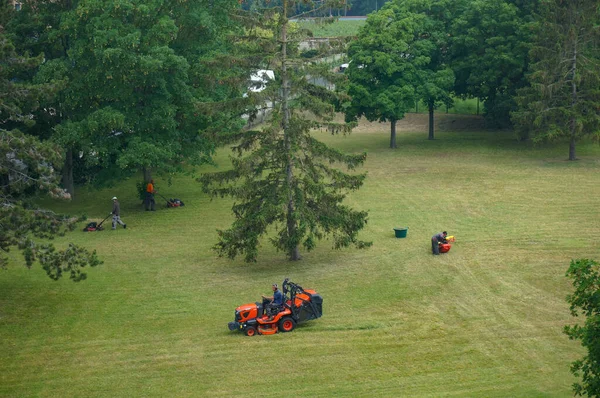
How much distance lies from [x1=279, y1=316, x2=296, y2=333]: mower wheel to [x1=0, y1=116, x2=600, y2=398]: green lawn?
31cm

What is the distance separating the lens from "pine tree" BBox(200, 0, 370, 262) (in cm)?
2992

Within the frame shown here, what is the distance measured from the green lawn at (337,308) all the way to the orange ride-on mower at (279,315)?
34 centimetres

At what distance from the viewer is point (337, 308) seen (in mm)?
26250

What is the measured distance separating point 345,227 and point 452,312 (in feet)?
21.6

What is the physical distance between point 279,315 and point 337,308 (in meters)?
2.77

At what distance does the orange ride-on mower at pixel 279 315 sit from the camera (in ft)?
78.9

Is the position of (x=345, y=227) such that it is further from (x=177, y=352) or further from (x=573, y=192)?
(x=573, y=192)

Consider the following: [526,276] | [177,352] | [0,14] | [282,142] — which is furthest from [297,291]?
[0,14]

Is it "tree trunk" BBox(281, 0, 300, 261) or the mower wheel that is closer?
the mower wheel

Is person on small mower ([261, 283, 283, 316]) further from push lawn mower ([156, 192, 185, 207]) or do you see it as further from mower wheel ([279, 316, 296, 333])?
push lawn mower ([156, 192, 185, 207])

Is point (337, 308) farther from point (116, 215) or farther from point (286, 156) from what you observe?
point (116, 215)

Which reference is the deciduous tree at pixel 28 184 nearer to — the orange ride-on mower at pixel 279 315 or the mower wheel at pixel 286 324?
the orange ride-on mower at pixel 279 315

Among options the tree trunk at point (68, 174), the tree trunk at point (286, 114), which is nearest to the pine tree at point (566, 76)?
the tree trunk at point (286, 114)

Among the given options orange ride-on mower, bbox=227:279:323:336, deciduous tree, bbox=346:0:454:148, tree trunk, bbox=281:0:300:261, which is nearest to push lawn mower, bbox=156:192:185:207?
tree trunk, bbox=281:0:300:261
